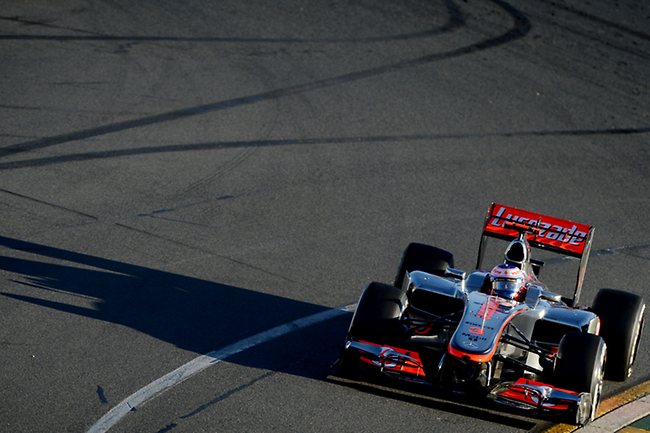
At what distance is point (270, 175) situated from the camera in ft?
45.0

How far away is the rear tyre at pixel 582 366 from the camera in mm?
8297

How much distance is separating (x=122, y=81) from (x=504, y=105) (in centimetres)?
591

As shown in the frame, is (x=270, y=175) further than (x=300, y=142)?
No

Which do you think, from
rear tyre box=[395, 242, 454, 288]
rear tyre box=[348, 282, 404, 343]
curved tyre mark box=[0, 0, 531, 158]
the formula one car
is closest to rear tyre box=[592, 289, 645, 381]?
the formula one car

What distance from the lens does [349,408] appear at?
848 centimetres

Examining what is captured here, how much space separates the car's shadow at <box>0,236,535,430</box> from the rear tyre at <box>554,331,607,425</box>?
52 cm

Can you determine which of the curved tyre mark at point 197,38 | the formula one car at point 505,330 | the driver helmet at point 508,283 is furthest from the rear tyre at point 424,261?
the curved tyre mark at point 197,38

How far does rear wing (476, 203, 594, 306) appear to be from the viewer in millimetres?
9898

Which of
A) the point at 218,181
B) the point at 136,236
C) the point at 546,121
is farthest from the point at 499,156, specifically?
the point at 136,236

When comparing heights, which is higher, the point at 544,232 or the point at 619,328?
the point at 544,232

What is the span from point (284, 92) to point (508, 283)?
826cm

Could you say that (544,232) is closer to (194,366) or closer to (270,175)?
(194,366)

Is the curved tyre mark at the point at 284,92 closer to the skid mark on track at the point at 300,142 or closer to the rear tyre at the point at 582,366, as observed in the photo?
the skid mark on track at the point at 300,142

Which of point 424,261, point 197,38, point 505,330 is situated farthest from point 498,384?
point 197,38
